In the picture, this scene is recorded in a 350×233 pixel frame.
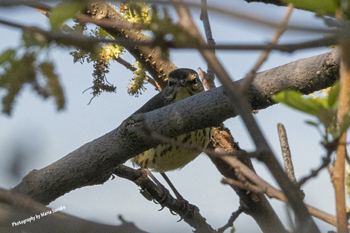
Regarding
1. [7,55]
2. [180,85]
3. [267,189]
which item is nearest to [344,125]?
[267,189]

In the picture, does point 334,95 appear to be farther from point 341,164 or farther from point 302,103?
point 341,164

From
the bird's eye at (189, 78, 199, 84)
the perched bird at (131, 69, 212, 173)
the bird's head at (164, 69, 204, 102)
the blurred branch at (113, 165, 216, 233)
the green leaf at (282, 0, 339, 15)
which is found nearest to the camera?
the green leaf at (282, 0, 339, 15)

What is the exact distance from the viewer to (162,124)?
7.77 ft

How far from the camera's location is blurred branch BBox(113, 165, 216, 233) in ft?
12.0

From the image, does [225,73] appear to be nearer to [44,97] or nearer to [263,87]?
[44,97]

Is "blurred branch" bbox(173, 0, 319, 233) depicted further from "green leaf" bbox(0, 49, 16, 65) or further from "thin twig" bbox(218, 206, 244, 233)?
"thin twig" bbox(218, 206, 244, 233)

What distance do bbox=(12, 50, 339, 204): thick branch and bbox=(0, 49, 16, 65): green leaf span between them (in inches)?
52.7

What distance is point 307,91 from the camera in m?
2.16

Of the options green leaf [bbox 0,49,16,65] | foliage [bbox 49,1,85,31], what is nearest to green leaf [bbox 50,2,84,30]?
foliage [bbox 49,1,85,31]

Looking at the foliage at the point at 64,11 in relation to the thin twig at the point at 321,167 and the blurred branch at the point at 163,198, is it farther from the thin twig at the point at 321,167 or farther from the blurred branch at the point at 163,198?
the blurred branch at the point at 163,198

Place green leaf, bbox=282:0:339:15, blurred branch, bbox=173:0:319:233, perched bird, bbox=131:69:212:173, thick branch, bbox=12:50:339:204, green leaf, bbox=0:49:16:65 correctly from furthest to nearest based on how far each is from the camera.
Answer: perched bird, bbox=131:69:212:173 < thick branch, bbox=12:50:339:204 < green leaf, bbox=0:49:16:65 < green leaf, bbox=282:0:339:15 < blurred branch, bbox=173:0:319:233

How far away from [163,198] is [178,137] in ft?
2.00

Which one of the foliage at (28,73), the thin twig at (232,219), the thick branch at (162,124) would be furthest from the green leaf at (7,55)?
the thin twig at (232,219)

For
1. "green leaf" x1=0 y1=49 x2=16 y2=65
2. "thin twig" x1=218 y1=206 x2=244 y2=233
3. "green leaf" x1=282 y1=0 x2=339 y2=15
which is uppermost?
"green leaf" x1=0 y1=49 x2=16 y2=65
